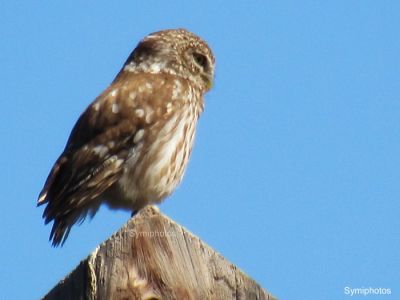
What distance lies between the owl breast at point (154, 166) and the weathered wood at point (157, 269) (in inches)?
114

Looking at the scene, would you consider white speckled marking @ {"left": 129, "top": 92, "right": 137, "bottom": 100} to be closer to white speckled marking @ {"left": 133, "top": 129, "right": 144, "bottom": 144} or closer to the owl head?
white speckled marking @ {"left": 133, "top": 129, "right": 144, "bottom": 144}

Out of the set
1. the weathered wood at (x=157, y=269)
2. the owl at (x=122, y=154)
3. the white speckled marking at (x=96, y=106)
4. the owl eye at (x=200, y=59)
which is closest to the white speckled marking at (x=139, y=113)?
the owl at (x=122, y=154)

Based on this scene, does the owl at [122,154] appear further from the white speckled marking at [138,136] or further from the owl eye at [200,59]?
the owl eye at [200,59]

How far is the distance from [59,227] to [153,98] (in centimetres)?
121

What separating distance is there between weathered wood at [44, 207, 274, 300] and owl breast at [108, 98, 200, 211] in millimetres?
2896

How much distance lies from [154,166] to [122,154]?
0.85ft

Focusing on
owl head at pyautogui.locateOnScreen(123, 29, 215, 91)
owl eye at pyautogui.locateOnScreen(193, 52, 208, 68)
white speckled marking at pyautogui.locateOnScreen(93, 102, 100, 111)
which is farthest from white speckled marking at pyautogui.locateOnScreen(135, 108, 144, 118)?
owl eye at pyautogui.locateOnScreen(193, 52, 208, 68)

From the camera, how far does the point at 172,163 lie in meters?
6.09

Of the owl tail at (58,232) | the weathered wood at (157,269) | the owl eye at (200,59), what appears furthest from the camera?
the owl eye at (200,59)

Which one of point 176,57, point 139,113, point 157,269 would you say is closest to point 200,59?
point 176,57

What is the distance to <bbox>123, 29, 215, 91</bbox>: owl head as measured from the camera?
690 centimetres

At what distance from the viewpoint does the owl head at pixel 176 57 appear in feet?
22.6

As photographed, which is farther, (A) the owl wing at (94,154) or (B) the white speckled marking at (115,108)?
(B) the white speckled marking at (115,108)

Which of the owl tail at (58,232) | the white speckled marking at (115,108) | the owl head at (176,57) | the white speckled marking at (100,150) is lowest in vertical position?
the owl tail at (58,232)
